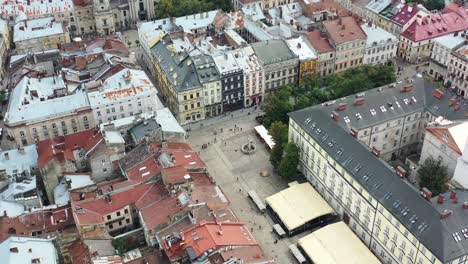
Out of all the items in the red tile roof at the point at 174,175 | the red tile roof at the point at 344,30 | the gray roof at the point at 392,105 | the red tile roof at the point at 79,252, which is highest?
the red tile roof at the point at 344,30

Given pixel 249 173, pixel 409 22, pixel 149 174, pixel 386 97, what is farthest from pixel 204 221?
pixel 409 22

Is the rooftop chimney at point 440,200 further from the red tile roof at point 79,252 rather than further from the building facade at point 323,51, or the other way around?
the building facade at point 323,51

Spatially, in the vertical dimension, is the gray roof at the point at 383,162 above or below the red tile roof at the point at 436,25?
below

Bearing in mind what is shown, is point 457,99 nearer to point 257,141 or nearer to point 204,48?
point 257,141

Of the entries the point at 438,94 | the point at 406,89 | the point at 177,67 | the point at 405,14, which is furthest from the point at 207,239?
the point at 405,14

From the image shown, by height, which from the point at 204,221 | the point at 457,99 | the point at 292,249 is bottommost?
the point at 292,249

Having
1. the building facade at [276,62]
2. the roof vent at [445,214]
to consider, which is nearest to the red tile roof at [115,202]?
the roof vent at [445,214]
